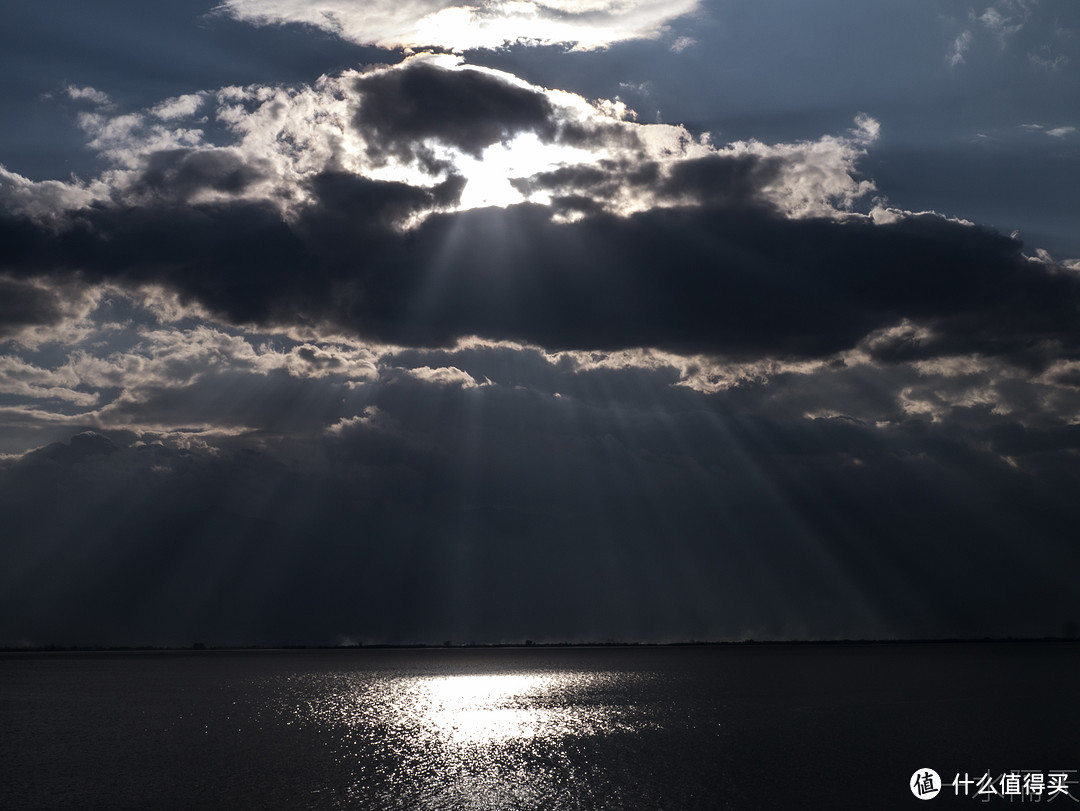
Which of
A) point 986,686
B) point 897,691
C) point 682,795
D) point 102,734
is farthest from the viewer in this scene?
point 986,686

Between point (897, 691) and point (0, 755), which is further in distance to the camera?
point (897, 691)

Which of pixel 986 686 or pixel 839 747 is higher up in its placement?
pixel 839 747

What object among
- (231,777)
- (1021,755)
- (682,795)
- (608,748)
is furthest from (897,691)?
(231,777)

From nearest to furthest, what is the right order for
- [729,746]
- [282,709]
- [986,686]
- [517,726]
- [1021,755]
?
[1021,755], [729,746], [517,726], [282,709], [986,686]

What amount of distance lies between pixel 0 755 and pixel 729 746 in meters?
67.7

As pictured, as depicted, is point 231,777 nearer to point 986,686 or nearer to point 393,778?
point 393,778

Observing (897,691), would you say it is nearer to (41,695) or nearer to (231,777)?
(231,777)

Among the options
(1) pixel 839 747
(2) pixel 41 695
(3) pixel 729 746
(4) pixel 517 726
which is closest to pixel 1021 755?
(1) pixel 839 747

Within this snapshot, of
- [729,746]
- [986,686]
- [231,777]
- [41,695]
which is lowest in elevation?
[986,686]

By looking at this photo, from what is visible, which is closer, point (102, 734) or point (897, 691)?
point (102, 734)

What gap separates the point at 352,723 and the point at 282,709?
24.5 m

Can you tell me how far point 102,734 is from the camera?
93.4 meters

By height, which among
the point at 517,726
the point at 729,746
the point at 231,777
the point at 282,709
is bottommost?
the point at 282,709

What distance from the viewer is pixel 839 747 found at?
80.2m
